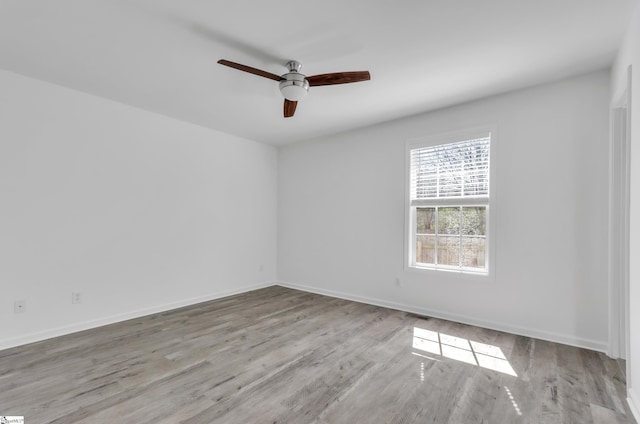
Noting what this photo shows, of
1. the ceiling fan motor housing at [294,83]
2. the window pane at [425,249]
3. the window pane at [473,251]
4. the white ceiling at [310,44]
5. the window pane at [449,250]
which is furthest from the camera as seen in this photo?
the window pane at [425,249]

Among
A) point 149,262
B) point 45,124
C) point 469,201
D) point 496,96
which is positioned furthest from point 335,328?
point 45,124

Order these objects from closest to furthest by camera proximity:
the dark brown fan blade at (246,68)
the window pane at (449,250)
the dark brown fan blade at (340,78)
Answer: the dark brown fan blade at (246,68), the dark brown fan blade at (340,78), the window pane at (449,250)

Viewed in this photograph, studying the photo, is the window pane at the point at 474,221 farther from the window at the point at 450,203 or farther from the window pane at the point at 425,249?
the window pane at the point at 425,249

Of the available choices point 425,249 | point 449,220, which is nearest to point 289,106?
point 449,220

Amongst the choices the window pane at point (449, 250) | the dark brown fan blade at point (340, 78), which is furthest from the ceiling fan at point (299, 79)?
the window pane at point (449, 250)

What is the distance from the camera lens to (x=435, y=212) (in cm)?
395

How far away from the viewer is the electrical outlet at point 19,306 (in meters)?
2.95

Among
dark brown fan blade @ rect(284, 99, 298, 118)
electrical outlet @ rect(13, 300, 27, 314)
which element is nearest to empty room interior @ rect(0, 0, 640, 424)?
electrical outlet @ rect(13, 300, 27, 314)

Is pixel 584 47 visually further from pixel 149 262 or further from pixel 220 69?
pixel 149 262

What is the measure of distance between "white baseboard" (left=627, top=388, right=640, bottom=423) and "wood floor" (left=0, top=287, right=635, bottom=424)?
0.04 meters

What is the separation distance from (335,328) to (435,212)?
192cm

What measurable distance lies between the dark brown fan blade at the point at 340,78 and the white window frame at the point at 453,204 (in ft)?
5.93

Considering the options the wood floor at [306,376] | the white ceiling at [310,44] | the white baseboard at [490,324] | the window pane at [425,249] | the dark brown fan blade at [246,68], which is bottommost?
the wood floor at [306,376]

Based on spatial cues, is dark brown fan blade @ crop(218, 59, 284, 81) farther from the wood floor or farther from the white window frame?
the wood floor
